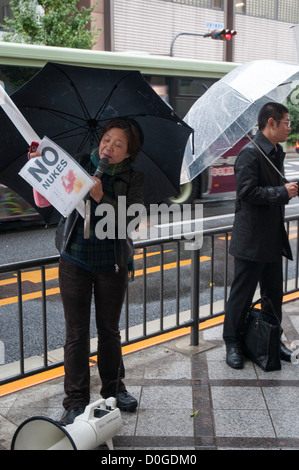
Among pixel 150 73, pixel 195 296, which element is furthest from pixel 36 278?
pixel 150 73

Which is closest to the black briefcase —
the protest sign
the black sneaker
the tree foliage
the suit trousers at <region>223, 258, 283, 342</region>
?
the suit trousers at <region>223, 258, 283, 342</region>

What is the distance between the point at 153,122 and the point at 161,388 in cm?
184

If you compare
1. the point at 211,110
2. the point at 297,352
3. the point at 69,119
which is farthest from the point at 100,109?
the point at 297,352

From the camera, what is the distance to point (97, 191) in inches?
110

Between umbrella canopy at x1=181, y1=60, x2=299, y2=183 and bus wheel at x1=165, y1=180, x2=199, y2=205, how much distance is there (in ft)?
25.1

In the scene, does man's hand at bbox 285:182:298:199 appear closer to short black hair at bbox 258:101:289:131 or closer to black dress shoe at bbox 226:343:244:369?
short black hair at bbox 258:101:289:131

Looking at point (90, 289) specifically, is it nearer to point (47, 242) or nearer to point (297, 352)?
point (297, 352)

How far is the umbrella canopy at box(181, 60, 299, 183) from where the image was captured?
11.6 feet

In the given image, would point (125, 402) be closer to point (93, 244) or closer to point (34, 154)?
point (93, 244)

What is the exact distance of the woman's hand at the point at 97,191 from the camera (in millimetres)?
2775

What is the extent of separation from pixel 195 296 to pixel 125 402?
4.30ft

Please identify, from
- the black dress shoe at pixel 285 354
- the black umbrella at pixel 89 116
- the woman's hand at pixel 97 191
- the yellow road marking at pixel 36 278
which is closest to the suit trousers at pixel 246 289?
the black dress shoe at pixel 285 354
